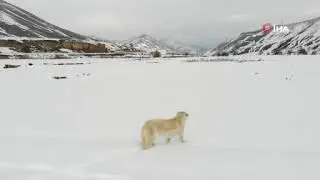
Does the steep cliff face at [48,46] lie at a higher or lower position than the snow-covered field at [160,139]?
higher

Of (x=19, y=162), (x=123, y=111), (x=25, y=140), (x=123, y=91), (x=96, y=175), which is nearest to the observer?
(x=96, y=175)

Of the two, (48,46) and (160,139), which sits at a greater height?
(48,46)

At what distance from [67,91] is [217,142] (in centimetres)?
1105

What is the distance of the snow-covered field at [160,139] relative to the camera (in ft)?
22.3

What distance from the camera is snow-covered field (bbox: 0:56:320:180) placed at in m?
6.80

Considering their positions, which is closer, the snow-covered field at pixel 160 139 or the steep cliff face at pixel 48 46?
the snow-covered field at pixel 160 139

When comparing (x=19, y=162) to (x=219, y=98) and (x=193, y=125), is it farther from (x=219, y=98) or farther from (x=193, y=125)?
(x=219, y=98)

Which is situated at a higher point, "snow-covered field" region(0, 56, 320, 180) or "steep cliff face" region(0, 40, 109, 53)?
"steep cliff face" region(0, 40, 109, 53)

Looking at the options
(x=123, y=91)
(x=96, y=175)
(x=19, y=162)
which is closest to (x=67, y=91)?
(x=123, y=91)

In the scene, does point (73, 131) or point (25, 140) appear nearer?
point (25, 140)

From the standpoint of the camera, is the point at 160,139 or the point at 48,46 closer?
the point at 160,139

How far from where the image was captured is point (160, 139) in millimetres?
9258

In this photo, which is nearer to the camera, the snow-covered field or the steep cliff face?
the snow-covered field

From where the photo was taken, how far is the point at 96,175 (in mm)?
6621
